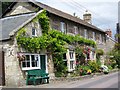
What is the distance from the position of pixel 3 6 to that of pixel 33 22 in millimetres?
16702

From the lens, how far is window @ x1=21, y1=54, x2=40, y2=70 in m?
18.4

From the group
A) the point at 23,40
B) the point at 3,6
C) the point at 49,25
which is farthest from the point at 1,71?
the point at 3,6

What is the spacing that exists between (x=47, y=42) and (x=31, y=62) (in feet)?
6.74

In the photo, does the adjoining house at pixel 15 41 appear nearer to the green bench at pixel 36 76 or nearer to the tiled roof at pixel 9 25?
the tiled roof at pixel 9 25

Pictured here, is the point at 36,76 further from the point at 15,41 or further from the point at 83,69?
the point at 83,69

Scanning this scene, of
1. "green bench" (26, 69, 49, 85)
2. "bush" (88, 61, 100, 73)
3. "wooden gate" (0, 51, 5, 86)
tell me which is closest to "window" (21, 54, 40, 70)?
"green bench" (26, 69, 49, 85)

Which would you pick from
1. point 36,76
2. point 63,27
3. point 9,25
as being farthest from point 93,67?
point 9,25

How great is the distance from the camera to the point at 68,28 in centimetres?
2589

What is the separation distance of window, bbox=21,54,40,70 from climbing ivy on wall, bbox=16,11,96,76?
436 mm

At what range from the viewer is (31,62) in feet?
62.4

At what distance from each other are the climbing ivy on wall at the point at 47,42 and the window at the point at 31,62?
1.43ft

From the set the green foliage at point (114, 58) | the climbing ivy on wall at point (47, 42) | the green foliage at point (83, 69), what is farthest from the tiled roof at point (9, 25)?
the green foliage at point (114, 58)

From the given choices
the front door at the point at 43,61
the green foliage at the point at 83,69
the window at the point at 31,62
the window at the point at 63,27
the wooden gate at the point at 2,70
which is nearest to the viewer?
the wooden gate at the point at 2,70

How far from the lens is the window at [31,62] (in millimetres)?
18406
